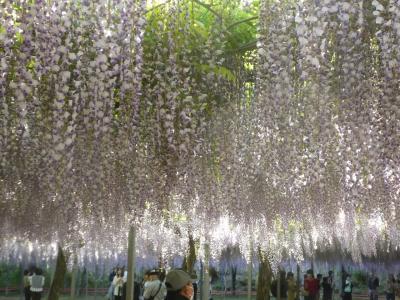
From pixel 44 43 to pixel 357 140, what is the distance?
2754 mm

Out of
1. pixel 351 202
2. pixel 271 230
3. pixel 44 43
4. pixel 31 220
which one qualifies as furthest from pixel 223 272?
pixel 44 43

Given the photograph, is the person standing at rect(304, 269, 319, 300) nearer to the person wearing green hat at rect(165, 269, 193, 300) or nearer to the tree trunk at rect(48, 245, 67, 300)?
the tree trunk at rect(48, 245, 67, 300)

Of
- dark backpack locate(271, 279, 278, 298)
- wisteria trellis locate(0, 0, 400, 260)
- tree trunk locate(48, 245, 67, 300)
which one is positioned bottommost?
dark backpack locate(271, 279, 278, 298)

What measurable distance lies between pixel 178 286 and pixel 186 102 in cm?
198

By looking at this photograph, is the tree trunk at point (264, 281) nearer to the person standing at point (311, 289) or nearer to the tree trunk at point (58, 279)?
the person standing at point (311, 289)

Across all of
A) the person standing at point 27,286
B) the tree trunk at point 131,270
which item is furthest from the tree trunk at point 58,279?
the person standing at point 27,286

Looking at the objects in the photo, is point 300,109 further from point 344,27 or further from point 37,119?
point 37,119

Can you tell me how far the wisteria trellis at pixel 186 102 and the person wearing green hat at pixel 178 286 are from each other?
139cm

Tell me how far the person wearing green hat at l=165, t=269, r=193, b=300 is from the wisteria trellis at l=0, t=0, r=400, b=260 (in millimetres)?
1387

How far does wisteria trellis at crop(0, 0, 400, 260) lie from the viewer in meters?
4.07

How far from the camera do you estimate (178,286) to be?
364 cm

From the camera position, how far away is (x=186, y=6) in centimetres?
446

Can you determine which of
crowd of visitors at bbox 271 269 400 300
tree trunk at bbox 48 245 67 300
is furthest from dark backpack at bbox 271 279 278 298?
tree trunk at bbox 48 245 67 300

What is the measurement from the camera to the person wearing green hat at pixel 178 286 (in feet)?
12.0
